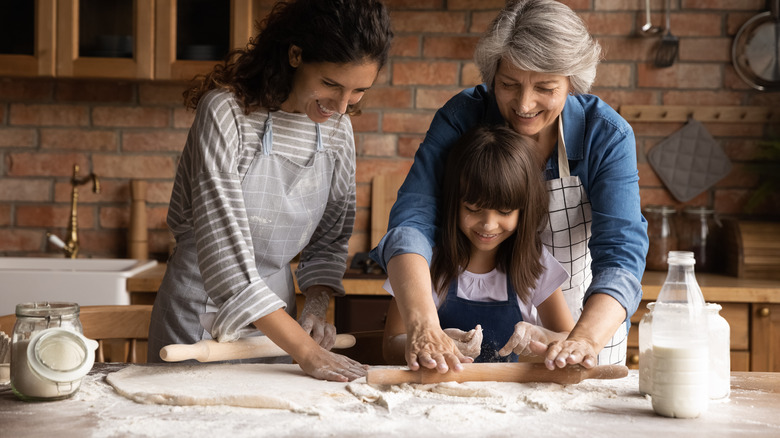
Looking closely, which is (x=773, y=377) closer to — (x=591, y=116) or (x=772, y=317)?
(x=591, y=116)

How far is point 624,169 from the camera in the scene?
1.47 meters

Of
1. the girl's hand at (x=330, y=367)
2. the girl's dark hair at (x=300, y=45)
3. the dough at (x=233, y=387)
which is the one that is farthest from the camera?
the girl's dark hair at (x=300, y=45)

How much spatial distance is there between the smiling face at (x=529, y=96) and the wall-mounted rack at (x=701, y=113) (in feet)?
4.79

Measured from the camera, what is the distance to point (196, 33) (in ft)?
8.68

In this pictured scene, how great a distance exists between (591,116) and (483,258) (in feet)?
1.16

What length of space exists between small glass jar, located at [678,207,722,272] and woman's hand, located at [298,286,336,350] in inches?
63.4

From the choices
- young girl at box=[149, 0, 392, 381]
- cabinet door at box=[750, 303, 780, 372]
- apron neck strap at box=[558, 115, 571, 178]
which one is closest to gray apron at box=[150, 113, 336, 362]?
young girl at box=[149, 0, 392, 381]

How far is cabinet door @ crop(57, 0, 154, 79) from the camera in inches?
102

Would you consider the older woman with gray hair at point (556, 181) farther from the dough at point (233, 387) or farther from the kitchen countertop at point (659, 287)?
the kitchen countertop at point (659, 287)

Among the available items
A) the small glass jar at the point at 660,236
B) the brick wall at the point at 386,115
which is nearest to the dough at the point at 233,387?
the brick wall at the point at 386,115

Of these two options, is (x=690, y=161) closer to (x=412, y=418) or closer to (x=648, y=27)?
(x=648, y=27)

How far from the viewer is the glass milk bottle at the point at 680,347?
1059 millimetres

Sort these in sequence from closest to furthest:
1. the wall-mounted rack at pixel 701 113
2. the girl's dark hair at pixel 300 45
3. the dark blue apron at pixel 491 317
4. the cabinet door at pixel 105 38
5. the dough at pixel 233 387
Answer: the dough at pixel 233 387
the girl's dark hair at pixel 300 45
the dark blue apron at pixel 491 317
the cabinet door at pixel 105 38
the wall-mounted rack at pixel 701 113

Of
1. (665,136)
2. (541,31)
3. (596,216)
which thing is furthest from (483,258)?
(665,136)
